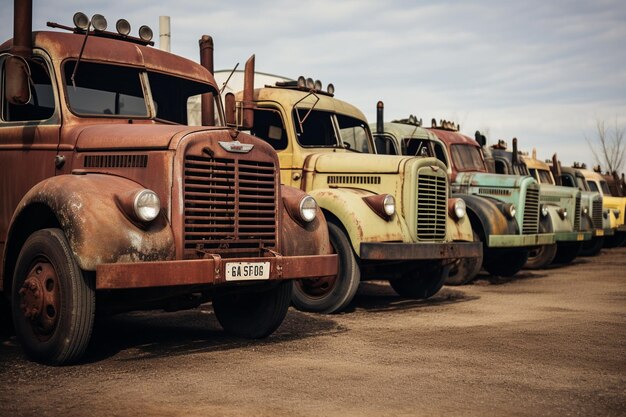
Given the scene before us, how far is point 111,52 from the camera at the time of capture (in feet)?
23.5

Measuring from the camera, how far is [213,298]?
711 cm

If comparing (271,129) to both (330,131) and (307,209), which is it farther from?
(307,209)

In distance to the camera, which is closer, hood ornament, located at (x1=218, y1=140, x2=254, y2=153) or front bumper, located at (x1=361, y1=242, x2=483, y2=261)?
hood ornament, located at (x1=218, y1=140, x2=254, y2=153)

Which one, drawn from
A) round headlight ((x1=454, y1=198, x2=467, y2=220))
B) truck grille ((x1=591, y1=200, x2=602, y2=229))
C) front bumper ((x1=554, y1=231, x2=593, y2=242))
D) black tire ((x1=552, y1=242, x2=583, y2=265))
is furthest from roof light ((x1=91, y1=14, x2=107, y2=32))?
truck grille ((x1=591, y1=200, x2=602, y2=229))

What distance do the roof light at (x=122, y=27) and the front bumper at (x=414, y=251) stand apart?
318cm

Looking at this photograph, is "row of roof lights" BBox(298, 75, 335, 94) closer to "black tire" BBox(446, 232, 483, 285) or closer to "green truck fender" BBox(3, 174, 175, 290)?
"black tire" BBox(446, 232, 483, 285)

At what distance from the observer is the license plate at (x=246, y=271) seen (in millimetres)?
6086

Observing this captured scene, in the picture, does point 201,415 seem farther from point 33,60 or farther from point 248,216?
point 33,60

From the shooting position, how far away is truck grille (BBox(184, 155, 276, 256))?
6125mm

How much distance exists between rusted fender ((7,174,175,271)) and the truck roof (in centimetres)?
146

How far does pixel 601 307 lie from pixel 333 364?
4.90m

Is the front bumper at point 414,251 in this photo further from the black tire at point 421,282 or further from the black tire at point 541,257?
the black tire at point 541,257

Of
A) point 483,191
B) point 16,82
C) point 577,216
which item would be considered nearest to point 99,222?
point 16,82

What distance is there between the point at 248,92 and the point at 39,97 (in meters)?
1.79
